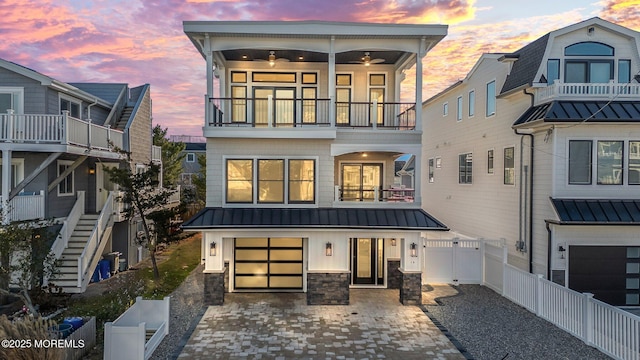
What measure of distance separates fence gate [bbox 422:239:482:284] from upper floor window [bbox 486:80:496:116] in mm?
6218

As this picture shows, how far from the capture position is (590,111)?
1237 centimetres

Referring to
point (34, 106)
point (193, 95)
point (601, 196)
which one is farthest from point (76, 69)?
point (601, 196)

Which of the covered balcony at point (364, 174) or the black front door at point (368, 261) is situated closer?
the black front door at point (368, 261)

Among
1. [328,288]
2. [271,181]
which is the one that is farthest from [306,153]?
[328,288]

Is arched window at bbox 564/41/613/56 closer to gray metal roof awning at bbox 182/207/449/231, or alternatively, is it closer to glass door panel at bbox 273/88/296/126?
gray metal roof awning at bbox 182/207/449/231

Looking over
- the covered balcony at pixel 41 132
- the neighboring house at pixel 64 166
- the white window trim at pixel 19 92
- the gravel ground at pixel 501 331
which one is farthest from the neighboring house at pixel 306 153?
the white window trim at pixel 19 92

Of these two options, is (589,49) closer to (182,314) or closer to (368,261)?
(368,261)

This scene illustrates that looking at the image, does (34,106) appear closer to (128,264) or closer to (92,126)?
(92,126)

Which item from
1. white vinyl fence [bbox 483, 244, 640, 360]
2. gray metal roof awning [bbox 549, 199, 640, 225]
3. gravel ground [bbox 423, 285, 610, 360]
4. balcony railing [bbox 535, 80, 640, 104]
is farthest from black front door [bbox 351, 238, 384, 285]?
balcony railing [bbox 535, 80, 640, 104]

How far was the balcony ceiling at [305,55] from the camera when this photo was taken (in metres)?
14.0

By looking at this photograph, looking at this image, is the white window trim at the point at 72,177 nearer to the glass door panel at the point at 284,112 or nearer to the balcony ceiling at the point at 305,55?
the balcony ceiling at the point at 305,55

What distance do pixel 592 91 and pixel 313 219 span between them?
11257 mm

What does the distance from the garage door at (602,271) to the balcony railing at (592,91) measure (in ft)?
17.6

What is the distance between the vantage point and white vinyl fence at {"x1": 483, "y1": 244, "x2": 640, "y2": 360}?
27.9 feet
